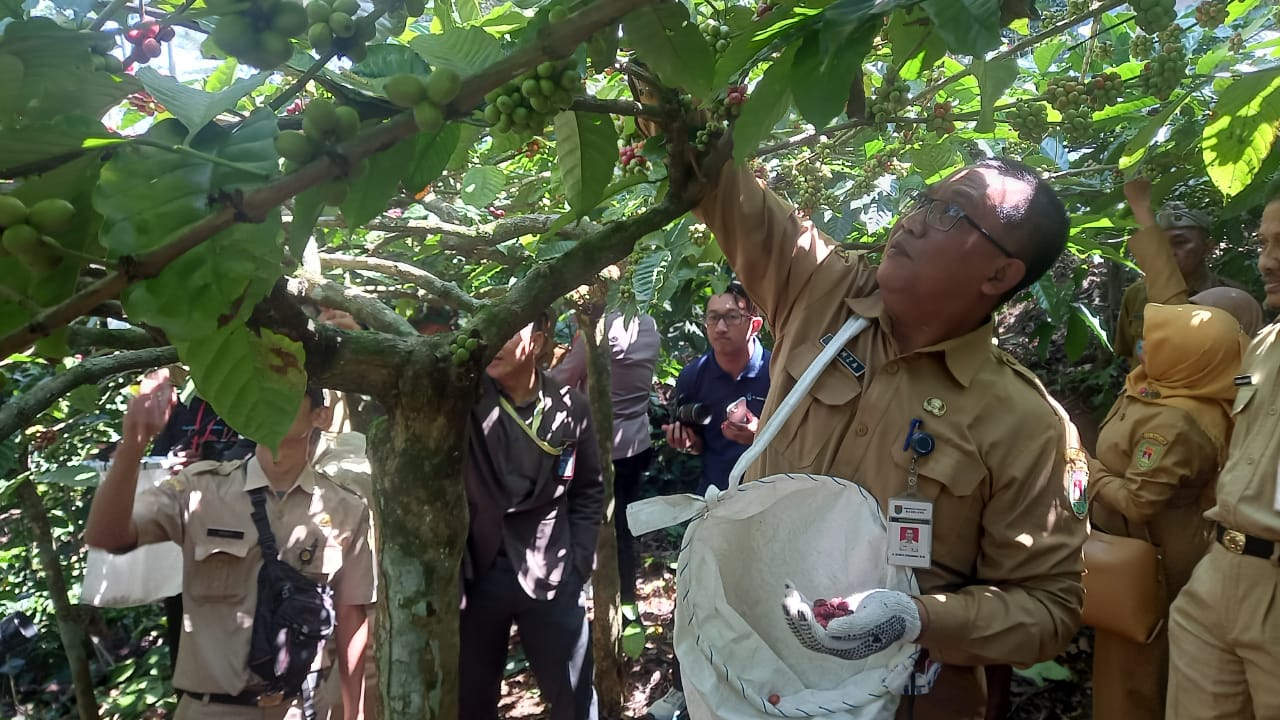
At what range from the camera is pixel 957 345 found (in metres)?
1.84

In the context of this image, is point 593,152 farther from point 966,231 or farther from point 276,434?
point 966,231

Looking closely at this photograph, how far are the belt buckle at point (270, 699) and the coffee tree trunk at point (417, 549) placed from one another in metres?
1.53

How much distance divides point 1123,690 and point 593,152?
316cm

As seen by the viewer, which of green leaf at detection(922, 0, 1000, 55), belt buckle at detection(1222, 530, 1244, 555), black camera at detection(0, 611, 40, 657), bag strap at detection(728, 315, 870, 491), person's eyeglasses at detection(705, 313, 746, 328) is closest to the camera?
green leaf at detection(922, 0, 1000, 55)

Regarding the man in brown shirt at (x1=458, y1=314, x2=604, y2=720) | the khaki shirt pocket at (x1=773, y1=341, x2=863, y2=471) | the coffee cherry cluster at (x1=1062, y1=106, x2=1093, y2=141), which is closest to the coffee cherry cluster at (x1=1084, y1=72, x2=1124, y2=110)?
the coffee cherry cluster at (x1=1062, y1=106, x2=1093, y2=141)

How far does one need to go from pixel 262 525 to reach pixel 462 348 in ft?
5.48

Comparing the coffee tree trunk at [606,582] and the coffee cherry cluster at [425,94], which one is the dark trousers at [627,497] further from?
the coffee cherry cluster at [425,94]

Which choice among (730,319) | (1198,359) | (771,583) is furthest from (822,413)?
(730,319)

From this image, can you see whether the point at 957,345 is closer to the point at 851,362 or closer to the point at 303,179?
the point at 851,362

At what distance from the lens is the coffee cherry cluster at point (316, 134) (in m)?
0.72

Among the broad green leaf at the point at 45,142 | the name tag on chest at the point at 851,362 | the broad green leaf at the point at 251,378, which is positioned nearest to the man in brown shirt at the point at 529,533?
the name tag on chest at the point at 851,362

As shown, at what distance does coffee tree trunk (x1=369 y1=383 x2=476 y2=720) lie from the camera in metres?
1.42

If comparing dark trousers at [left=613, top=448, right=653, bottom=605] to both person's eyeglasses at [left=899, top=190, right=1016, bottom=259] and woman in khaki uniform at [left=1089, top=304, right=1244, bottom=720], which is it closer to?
woman in khaki uniform at [left=1089, top=304, right=1244, bottom=720]

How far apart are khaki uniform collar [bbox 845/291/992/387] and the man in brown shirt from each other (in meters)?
1.62
